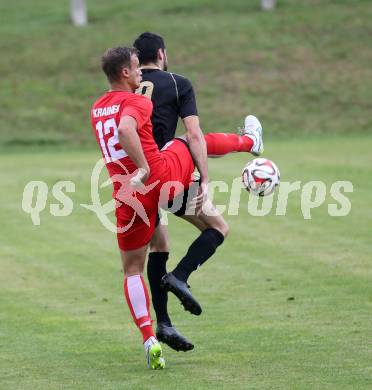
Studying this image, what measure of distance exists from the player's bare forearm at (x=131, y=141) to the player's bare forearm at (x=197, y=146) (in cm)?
71

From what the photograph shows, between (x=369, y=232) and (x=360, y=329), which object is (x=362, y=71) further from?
(x=360, y=329)

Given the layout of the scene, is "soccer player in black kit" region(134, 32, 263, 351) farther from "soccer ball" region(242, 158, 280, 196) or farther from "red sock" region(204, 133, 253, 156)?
"soccer ball" region(242, 158, 280, 196)

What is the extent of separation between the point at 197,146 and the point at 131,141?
815mm

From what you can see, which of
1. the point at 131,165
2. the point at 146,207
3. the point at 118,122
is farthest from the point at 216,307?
the point at 118,122

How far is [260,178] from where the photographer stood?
7.96 meters

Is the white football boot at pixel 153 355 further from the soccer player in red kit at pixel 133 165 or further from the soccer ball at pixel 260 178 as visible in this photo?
the soccer ball at pixel 260 178

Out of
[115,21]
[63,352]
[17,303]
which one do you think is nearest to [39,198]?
[17,303]

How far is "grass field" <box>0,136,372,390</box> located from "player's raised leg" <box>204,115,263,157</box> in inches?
53.9

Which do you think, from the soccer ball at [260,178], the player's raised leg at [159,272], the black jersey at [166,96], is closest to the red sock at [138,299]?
the player's raised leg at [159,272]

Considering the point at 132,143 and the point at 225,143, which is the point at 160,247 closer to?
the point at 225,143

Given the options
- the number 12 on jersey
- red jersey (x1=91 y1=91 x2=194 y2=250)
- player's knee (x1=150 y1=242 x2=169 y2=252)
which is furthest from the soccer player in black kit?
the number 12 on jersey

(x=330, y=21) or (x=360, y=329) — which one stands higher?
(x=360, y=329)

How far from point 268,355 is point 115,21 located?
31.1m

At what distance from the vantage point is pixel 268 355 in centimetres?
731
